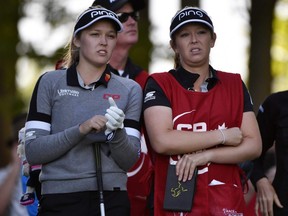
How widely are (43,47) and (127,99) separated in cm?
1343

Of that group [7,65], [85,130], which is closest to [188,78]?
[85,130]

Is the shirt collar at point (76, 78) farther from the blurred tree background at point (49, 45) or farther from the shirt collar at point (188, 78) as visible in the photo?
the blurred tree background at point (49, 45)

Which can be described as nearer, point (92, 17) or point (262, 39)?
point (92, 17)

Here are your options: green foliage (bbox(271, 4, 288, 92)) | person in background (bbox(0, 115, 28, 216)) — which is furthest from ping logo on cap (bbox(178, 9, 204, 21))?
green foliage (bbox(271, 4, 288, 92))

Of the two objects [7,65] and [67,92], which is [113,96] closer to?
[67,92]

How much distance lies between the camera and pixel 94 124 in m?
6.49

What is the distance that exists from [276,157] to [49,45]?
13.2 m

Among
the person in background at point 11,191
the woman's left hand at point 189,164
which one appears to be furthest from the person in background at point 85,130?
the person in background at point 11,191

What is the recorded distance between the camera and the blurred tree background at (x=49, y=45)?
55.8 ft

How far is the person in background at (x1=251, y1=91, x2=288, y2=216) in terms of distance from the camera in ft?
24.0

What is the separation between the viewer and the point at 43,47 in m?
20.2

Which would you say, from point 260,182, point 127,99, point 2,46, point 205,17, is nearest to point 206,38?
point 205,17

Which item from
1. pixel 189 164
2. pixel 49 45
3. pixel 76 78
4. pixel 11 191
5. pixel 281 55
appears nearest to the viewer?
pixel 189 164

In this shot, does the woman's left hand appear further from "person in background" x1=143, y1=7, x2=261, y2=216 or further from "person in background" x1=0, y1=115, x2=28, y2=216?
"person in background" x1=0, y1=115, x2=28, y2=216
